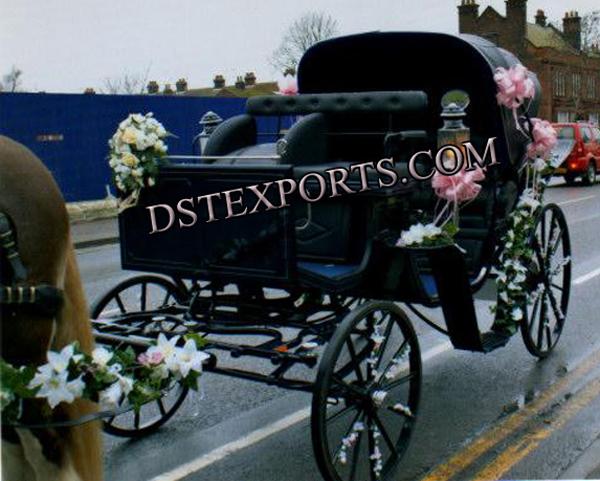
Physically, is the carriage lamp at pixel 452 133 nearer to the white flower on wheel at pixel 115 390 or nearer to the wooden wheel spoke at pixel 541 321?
the wooden wheel spoke at pixel 541 321

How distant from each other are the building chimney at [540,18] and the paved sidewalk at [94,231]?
3.20 m

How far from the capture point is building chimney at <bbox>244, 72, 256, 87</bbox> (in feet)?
13.6

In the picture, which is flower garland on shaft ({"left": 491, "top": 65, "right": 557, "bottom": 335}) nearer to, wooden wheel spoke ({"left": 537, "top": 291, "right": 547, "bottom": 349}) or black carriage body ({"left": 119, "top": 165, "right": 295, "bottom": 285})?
wooden wheel spoke ({"left": 537, "top": 291, "right": 547, "bottom": 349})

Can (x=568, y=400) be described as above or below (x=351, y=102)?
below

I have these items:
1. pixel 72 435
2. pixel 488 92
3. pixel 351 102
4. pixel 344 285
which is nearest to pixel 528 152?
pixel 488 92

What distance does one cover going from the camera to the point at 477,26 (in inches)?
214

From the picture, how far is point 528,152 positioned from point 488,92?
0.54m

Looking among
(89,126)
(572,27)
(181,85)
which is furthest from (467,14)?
(89,126)

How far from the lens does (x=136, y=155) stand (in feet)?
13.1

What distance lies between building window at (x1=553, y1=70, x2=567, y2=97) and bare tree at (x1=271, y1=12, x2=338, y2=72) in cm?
200

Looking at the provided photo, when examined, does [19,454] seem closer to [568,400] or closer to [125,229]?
[125,229]

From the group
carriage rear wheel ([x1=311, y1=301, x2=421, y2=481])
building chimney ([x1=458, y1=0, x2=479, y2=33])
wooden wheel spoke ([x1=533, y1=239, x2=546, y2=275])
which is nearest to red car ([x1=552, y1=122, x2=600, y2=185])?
wooden wheel spoke ([x1=533, y1=239, x2=546, y2=275])

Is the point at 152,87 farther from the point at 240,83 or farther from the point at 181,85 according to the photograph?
the point at 240,83

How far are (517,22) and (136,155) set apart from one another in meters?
2.46
